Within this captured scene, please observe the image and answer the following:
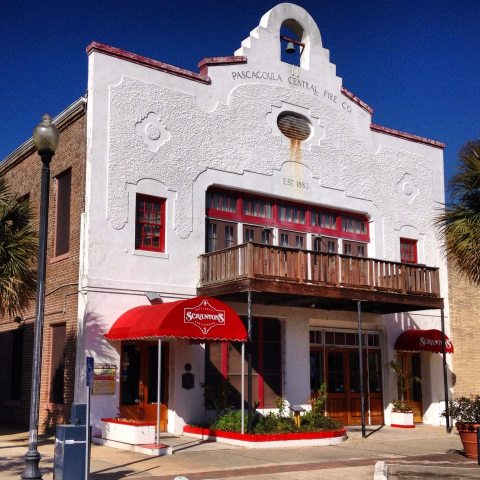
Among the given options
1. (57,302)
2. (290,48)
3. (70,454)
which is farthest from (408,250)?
(70,454)

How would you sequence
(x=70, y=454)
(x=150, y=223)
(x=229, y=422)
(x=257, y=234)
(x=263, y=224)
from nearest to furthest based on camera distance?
(x=70, y=454) < (x=229, y=422) < (x=150, y=223) < (x=257, y=234) < (x=263, y=224)

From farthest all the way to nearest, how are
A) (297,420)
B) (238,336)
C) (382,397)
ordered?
(382,397), (297,420), (238,336)

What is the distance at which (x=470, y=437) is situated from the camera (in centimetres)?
1577

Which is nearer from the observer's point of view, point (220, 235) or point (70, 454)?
point (70, 454)

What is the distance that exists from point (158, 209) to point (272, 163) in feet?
14.3

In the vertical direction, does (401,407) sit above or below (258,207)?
below

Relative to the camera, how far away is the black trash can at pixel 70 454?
36.1ft

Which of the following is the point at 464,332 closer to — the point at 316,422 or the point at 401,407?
the point at 401,407

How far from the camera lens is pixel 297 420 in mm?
18688

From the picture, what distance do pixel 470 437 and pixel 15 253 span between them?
11.3 meters

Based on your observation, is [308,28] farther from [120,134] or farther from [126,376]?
[126,376]

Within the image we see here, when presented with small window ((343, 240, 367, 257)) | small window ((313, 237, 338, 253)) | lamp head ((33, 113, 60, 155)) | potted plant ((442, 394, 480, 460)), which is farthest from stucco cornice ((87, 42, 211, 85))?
potted plant ((442, 394, 480, 460))

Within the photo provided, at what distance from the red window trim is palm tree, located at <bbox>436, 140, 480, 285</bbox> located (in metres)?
5.49

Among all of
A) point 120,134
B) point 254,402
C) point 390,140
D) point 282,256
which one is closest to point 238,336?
point 282,256
